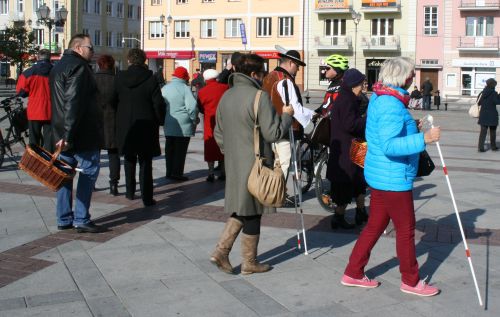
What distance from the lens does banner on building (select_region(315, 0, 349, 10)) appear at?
59125 mm

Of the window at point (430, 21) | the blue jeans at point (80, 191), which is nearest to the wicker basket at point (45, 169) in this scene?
the blue jeans at point (80, 191)

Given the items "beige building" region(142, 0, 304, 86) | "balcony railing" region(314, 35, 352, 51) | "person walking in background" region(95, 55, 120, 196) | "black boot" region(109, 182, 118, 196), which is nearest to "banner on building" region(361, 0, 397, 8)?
"balcony railing" region(314, 35, 352, 51)

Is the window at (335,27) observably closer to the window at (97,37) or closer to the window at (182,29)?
the window at (182,29)

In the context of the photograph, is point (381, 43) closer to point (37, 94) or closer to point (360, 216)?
point (37, 94)

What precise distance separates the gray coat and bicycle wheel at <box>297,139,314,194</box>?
345cm

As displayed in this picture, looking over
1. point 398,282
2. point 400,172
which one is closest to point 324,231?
point 398,282

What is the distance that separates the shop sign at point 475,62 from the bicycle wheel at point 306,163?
160 ft

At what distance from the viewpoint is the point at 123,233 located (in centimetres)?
720

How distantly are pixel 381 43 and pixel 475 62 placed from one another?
7.82 m

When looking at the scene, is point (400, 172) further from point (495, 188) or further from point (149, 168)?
point (495, 188)

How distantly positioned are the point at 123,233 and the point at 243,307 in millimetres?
2611

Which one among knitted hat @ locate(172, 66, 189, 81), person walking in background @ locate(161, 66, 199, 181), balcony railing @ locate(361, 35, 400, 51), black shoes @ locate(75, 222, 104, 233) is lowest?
black shoes @ locate(75, 222, 104, 233)

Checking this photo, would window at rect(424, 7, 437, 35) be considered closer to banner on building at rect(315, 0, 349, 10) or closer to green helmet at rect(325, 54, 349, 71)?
banner on building at rect(315, 0, 349, 10)

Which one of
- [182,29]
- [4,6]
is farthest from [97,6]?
[182,29]
